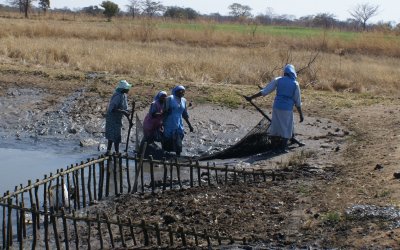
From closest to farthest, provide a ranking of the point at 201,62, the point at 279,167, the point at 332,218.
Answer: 1. the point at 332,218
2. the point at 279,167
3. the point at 201,62

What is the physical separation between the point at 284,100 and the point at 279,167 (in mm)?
1522

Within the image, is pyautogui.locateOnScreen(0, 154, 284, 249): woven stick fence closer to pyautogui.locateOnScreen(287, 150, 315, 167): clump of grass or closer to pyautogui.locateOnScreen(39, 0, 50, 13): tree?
pyautogui.locateOnScreen(287, 150, 315, 167): clump of grass

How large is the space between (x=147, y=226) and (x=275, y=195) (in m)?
2.80

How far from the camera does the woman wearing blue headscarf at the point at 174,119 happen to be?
12.3 m

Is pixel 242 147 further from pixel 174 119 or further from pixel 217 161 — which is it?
pixel 174 119

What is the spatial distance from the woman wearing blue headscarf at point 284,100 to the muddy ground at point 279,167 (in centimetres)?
46

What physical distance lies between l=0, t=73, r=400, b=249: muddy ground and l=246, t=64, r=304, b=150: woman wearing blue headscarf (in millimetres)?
459

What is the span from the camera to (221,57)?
76.4 ft

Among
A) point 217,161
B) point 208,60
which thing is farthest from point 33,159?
point 208,60

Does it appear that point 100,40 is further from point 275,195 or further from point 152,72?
point 275,195

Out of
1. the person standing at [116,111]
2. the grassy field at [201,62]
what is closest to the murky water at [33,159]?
the person standing at [116,111]

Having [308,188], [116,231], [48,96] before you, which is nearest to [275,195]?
[308,188]

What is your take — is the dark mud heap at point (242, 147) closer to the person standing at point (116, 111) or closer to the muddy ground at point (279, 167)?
the muddy ground at point (279, 167)

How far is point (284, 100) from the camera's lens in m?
12.7
